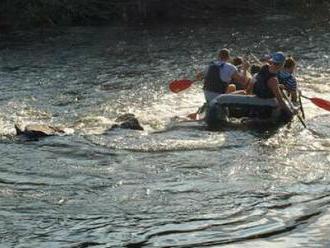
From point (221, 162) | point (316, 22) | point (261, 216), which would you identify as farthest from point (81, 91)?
point (316, 22)

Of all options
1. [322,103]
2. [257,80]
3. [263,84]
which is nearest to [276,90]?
[263,84]

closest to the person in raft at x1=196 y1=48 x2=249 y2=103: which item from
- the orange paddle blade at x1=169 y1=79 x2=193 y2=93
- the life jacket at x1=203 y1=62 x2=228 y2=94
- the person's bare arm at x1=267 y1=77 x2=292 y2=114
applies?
the life jacket at x1=203 y1=62 x2=228 y2=94

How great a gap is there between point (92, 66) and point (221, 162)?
36.7 ft

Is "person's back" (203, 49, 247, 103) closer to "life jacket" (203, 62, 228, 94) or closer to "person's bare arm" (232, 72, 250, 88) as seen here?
"life jacket" (203, 62, 228, 94)

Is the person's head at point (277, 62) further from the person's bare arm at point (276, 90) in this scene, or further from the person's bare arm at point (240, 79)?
the person's bare arm at point (240, 79)

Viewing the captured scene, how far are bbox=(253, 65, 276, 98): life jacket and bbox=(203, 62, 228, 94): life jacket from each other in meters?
0.96

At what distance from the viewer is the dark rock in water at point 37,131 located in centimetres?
1255

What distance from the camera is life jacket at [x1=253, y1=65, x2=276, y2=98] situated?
42.4 ft

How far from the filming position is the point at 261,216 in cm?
862

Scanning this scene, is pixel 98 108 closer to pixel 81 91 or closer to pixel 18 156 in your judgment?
pixel 81 91

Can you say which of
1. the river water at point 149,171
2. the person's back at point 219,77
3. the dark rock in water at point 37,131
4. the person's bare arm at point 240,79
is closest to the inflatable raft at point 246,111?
the river water at point 149,171

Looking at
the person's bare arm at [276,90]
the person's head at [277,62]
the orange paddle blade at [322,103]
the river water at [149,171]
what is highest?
the person's head at [277,62]

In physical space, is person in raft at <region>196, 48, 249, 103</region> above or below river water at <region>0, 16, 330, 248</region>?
above

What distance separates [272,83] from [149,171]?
11.5ft
